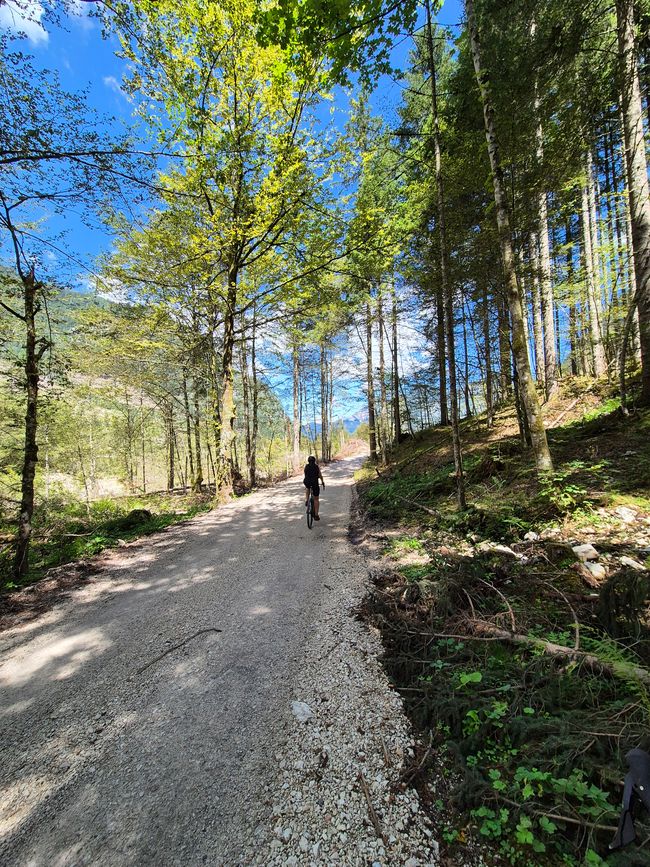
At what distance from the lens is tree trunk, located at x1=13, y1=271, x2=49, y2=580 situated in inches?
231

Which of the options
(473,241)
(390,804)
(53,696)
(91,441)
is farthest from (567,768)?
(91,441)

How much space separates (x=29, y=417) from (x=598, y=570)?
8.81 meters

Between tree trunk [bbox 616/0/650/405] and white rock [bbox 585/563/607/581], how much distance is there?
5333 mm

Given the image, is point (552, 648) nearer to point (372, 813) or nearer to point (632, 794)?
point (632, 794)

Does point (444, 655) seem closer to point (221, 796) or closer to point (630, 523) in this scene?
point (221, 796)

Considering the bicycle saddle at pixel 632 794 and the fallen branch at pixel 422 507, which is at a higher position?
the fallen branch at pixel 422 507

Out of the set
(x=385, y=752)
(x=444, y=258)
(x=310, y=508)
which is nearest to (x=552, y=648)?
(x=385, y=752)

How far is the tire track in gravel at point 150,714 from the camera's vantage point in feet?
5.79

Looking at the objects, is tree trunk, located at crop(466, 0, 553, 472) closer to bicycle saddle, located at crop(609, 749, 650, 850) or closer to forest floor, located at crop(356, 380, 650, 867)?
forest floor, located at crop(356, 380, 650, 867)

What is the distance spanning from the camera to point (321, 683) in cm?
282

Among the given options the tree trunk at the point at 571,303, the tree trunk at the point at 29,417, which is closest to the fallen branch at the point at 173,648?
the tree trunk at the point at 29,417

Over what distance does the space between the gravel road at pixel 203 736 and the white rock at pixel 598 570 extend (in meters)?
2.33

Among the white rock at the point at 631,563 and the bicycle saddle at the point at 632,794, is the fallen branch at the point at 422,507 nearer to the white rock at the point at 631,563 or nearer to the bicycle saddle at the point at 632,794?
the white rock at the point at 631,563

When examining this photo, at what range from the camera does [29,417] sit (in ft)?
19.3
